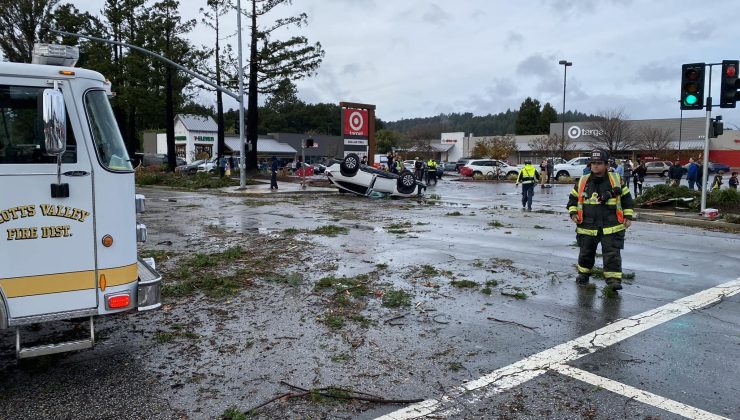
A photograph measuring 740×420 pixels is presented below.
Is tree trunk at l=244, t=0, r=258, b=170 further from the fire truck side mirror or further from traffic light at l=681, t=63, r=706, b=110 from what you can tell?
the fire truck side mirror

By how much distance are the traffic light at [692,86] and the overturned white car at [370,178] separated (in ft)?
35.6

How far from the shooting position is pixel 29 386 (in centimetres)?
436

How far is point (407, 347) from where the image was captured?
17.1ft

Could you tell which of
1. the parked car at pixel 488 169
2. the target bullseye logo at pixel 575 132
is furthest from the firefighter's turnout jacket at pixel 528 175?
the target bullseye logo at pixel 575 132

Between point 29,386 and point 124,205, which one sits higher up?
point 124,205

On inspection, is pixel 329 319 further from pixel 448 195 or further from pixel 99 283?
pixel 448 195

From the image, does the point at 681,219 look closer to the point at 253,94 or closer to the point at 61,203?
the point at 61,203

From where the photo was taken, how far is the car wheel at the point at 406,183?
2295 cm

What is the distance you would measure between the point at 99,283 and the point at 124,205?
66cm

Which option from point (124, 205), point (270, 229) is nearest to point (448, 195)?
point (270, 229)

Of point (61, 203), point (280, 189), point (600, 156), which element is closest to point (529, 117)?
point (280, 189)

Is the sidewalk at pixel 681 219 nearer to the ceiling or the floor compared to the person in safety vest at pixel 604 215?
nearer to the floor

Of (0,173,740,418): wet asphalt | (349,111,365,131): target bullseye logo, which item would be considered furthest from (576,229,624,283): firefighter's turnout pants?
(349,111,365,131): target bullseye logo

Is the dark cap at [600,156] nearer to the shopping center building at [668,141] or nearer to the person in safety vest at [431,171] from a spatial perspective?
the person in safety vest at [431,171]
